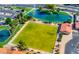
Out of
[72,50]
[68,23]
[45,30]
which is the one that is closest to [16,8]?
[45,30]

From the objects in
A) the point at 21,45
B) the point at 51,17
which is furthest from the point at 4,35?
the point at 51,17

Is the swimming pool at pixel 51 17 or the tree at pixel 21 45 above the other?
the swimming pool at pixel 51 17

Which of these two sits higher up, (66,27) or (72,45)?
(66,27)

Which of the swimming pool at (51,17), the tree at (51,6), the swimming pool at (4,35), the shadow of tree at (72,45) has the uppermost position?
the tree at (51,6)

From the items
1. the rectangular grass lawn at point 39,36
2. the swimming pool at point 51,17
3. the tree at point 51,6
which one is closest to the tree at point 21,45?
the rectangular grass lawn at point 39,36

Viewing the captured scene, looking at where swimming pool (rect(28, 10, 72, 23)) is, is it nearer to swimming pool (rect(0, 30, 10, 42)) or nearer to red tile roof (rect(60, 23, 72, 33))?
red tile roof (rect(60, 23, 72, 33))

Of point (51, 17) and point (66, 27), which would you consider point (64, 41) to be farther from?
point (51, 17)

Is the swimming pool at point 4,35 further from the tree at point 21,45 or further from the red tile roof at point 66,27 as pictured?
the red tile roof at point 66,27
